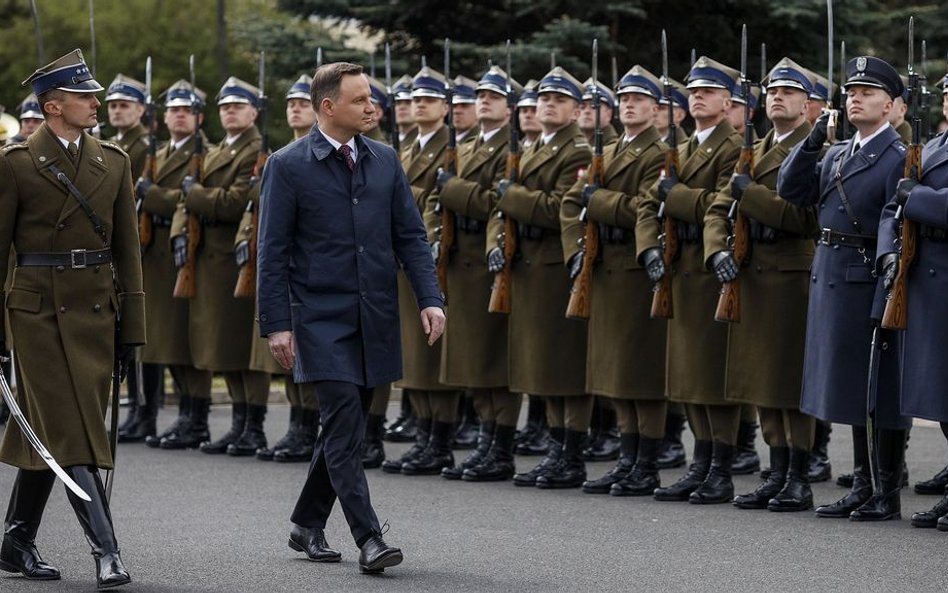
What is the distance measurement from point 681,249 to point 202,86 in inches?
657

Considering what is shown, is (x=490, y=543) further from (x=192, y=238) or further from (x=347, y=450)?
(x=192, y=238)

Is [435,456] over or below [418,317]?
below

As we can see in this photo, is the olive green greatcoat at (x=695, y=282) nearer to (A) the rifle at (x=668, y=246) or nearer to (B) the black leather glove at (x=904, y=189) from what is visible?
(A) the rifle at (x=668, y=246)

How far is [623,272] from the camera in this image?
1062 cm

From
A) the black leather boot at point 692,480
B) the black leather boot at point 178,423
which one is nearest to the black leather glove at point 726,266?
the black leather boot at point 692,480

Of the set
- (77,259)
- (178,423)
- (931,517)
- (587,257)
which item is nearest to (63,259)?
(77,259)

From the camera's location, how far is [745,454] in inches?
460

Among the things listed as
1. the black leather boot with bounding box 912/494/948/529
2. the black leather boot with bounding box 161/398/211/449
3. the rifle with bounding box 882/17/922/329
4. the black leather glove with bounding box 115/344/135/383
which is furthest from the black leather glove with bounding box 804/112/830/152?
the black leather boot with bounding box 161/398/211/449

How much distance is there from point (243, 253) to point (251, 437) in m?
1.22

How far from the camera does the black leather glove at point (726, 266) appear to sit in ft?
31.9

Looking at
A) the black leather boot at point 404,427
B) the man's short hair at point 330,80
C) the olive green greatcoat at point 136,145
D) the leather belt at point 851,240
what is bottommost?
the black leather boot at point 404,427

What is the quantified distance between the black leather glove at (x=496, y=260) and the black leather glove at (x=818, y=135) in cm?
Answer: 223

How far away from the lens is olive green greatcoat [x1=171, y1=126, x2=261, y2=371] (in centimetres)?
1248

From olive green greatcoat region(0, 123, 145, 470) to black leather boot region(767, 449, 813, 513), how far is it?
352 cm
